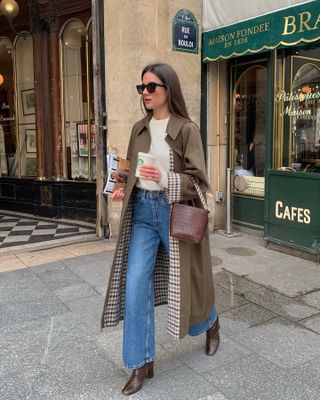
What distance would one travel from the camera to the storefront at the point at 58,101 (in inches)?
297

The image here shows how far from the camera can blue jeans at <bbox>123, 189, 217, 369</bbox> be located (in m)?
2.65

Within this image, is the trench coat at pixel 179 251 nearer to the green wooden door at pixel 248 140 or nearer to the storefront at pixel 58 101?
the green wooden door at pixel 248 140

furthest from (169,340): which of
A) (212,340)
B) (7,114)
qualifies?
(7,114)

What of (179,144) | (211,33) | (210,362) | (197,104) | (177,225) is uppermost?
(211,33)

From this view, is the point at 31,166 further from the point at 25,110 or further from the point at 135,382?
the point at 135,382

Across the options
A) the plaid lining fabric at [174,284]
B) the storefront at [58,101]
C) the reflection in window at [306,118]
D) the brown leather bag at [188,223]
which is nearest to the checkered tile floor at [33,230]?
the storefront at [58,101]

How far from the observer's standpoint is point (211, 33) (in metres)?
6.28

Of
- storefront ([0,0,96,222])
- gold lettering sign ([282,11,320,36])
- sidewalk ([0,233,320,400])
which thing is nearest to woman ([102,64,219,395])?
sidewalk ([0,233,320,400])

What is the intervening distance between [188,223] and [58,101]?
582cm

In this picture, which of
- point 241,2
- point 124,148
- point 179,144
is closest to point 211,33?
point 241,2

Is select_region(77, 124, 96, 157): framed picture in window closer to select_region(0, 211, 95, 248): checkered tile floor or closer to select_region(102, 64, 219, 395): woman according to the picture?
select_region(0, 211, 95, 248): checkered tile floor

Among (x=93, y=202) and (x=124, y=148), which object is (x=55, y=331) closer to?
(x=124, y=148)

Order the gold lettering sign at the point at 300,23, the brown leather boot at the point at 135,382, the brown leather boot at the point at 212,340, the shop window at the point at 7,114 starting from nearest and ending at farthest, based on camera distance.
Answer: the brown leather boot at the point at 135,382, the brown leather boot at the point at 212,340, the gold lettering sign at the point at 300,23, the shop window at the point at 7,114

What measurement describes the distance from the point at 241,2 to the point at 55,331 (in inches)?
183
